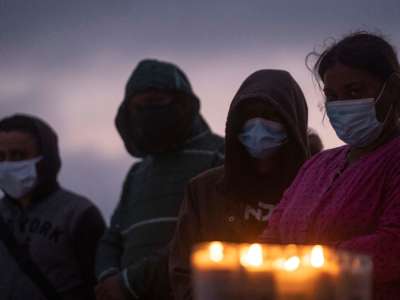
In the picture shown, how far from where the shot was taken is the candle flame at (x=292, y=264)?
1.31 m

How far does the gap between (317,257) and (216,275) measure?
0.18m

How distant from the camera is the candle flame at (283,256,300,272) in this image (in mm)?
1313

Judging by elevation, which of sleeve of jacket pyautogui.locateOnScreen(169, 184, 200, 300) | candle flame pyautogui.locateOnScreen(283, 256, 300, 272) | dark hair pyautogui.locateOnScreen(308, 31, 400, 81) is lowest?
sleeve of jacket pyautogui.locateOnScreen(169, 184, 200, 300)

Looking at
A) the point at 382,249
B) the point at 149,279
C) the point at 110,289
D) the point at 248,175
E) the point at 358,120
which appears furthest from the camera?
the point at 110,289

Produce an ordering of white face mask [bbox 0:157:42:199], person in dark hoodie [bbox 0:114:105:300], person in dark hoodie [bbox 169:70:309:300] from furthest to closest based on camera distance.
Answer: white face mask [bbox 0:157:42:199] < person in dark hoodie [bbox 0:114:105:300] < person in dark hoodie [bbox 169:70:309:300]

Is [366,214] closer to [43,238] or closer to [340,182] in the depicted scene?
[340,182]

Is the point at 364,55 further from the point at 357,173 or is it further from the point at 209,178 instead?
the point at 209,178

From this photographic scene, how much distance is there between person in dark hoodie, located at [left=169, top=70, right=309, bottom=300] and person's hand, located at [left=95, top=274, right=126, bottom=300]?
30.3 inches

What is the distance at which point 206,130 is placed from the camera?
5785 millimetres

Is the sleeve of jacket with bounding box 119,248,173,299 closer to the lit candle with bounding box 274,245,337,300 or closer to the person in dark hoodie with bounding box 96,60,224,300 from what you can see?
the person in dark hoodie with bounding box 96,60,224,300

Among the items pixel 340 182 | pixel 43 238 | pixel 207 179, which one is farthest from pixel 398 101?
pixel 43 238

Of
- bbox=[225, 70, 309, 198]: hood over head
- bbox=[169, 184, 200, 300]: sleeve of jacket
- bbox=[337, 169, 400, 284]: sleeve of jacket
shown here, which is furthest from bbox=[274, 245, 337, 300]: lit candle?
bbox=[225, 70, 309, 198]: hood over head

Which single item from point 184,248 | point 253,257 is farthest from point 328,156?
point 253,257

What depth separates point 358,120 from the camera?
11.2 ft
